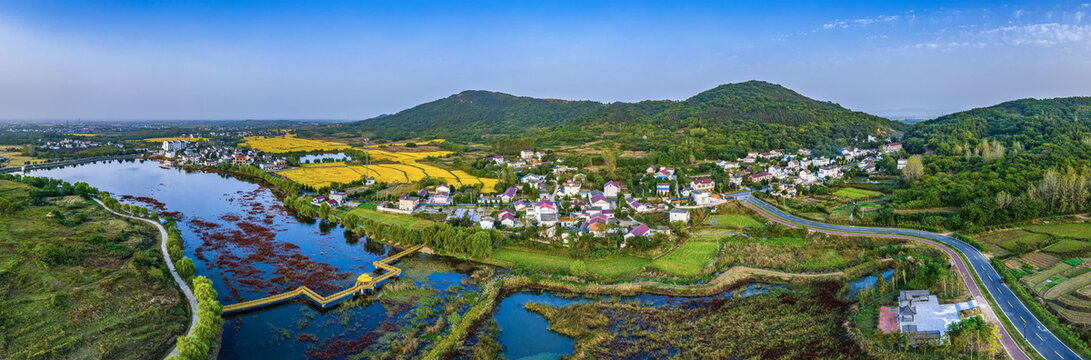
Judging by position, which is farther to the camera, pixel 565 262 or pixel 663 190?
pixel 663 190

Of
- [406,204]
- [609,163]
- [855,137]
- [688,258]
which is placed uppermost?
[855,137]

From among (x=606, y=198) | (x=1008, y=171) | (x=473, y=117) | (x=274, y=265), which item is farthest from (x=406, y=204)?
(x=473, y=117)

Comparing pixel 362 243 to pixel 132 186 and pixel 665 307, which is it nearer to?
pixel 665 307

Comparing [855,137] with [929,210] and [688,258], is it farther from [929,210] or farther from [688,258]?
[688,258]

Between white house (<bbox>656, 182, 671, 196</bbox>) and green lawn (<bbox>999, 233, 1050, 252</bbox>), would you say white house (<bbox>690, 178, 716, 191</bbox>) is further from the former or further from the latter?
green lawn (<bbox>999, 233, 1050, 252</bbox>)

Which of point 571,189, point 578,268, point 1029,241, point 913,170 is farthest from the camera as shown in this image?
point 913,170

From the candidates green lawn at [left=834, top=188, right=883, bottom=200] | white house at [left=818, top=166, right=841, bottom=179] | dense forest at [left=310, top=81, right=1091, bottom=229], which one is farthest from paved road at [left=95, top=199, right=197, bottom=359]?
white house at [left=818, top=166, right=841, bottom=179]
